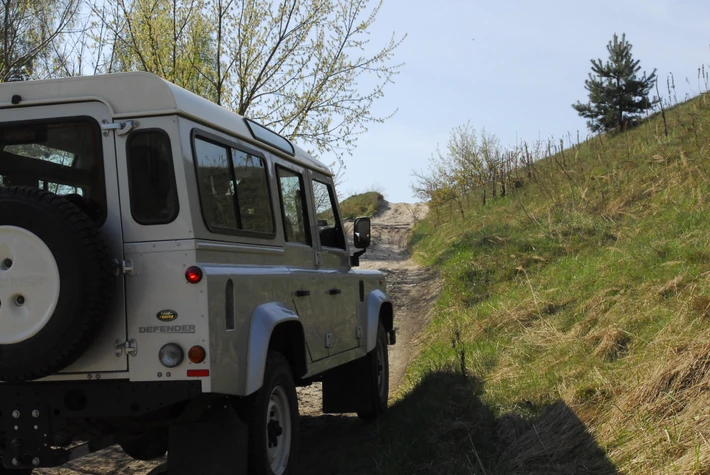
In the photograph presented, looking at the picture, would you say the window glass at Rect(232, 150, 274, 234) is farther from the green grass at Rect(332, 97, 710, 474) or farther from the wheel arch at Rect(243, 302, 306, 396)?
the green grass at Rect(332, 97, 710, 474)

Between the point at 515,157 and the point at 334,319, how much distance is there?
15286 mm

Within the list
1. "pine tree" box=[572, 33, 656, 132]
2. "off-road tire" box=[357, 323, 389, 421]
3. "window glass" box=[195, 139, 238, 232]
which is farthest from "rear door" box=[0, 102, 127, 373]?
"pine tree" box=[572, 33, 656, 132]

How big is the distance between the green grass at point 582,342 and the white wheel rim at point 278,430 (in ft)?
2.71

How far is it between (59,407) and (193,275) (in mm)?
1016

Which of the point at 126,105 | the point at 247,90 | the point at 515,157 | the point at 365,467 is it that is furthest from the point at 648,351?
the point at 515,157

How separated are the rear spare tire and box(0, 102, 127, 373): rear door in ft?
0.50

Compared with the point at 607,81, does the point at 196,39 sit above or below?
below

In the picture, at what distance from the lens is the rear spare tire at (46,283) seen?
3.66 m

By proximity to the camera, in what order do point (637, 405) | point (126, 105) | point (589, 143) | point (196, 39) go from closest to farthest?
point (126, 105)
point (637, 405)
point (196, 39)
point (589, 143)

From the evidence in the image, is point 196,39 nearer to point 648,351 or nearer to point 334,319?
point 334,319

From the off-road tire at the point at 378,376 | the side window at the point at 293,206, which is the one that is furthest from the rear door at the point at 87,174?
the off-road tire at the point at 378,376

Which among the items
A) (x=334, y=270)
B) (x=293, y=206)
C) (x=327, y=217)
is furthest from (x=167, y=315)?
(x=327, y=217)

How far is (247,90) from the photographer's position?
15273mm

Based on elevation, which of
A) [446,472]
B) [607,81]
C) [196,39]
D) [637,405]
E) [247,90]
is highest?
[607,81]
